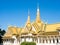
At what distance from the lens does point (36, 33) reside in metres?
58.4

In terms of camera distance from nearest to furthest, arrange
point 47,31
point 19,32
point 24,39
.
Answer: point 47,31 → point 24,39 → point 19,32

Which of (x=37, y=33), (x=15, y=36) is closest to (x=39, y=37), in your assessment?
(x=37, y=33)

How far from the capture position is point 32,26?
6016cm

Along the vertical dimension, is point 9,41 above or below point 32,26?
below

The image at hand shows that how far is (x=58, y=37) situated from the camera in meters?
52.2

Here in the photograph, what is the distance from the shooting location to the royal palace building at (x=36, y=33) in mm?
54444

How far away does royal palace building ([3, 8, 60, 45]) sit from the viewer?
54.4 metres

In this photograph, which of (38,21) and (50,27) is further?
(38,21)

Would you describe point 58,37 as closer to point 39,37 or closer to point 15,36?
point 39,37

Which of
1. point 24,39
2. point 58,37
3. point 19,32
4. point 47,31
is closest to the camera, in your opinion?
point 58,37

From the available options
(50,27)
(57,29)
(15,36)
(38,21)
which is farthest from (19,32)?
(57,29)

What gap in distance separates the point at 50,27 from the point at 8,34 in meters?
15.7

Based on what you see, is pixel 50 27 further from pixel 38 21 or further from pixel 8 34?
pixel 8 34

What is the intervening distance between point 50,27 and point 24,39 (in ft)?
28.3
